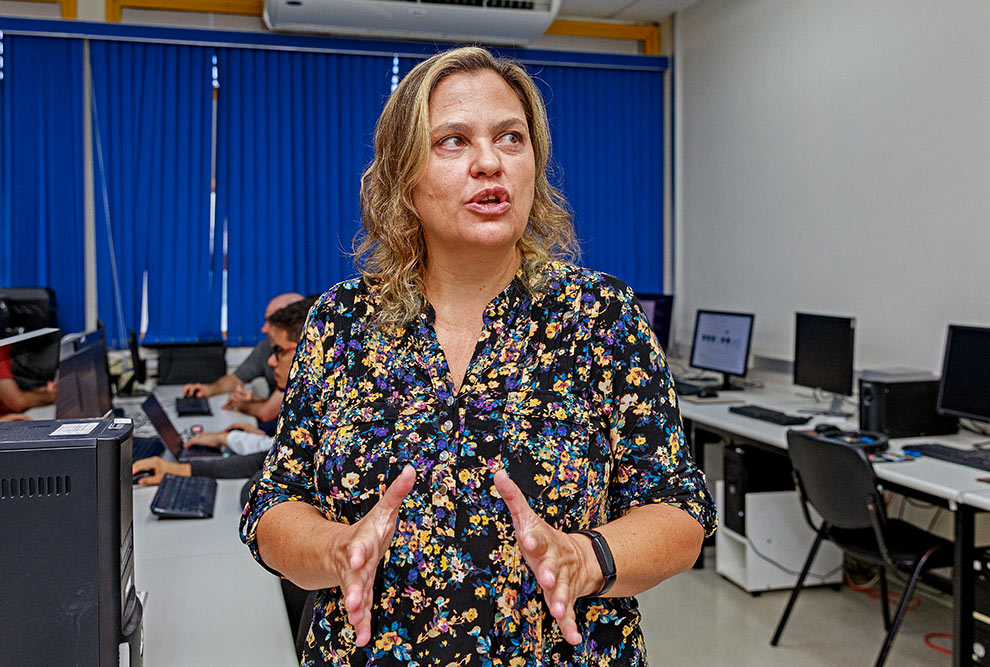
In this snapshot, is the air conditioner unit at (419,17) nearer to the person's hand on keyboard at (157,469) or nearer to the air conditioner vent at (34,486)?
the person's hand on keyboard at (157,469)

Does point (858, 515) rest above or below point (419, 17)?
below

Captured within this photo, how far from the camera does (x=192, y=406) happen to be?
187 inches

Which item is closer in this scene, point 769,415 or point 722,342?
point 769,415

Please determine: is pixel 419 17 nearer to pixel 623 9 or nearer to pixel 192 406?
pixel 623 9

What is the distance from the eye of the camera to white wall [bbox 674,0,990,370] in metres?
3.83

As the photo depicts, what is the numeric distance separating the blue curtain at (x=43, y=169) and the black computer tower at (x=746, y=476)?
157 inches

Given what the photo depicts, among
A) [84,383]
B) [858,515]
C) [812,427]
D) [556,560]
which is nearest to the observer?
[556,560]

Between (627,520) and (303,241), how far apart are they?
513 centimetres

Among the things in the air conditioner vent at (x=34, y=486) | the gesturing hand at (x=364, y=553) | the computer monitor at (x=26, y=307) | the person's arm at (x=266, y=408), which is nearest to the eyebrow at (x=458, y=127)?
the gesturing hand at (x=364, y=553)

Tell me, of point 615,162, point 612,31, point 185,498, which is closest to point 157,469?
point 185,498

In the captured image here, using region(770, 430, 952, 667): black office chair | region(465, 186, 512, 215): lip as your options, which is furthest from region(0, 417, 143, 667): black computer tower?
region(770, 430, 952, 667): black office chair

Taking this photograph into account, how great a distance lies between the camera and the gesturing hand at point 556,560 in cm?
90

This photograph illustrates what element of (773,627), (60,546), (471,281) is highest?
(471,281)

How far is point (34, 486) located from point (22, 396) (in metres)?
1.29
